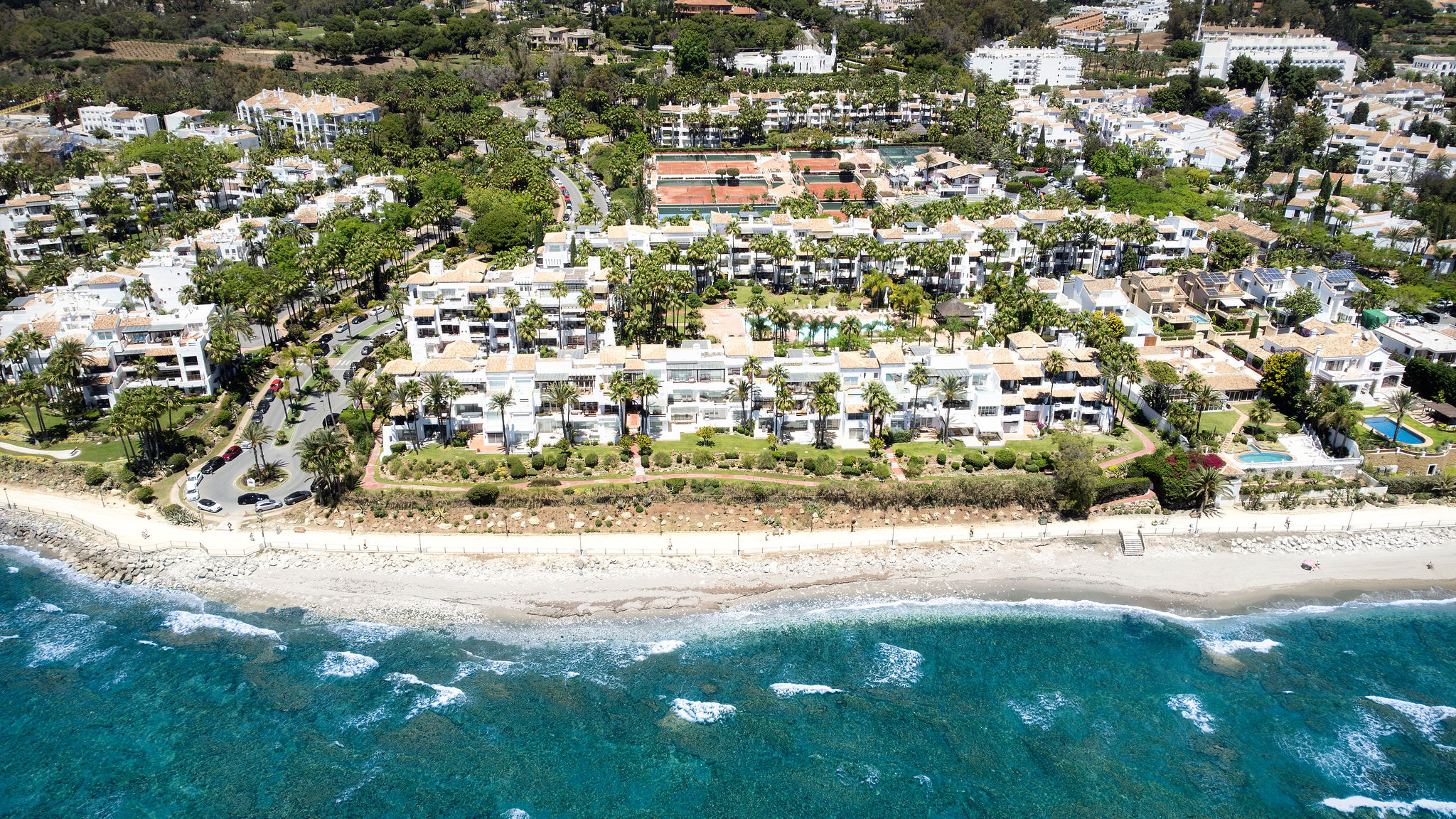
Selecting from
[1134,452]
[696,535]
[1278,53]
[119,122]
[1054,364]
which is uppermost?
[1278,53]

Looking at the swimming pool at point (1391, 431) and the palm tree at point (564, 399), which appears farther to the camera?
the swimming pool at point (1391, 431)

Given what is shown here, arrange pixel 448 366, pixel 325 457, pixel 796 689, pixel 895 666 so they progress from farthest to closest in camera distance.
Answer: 1. pixel 448 366
2. pixel 325 457
3. pixel 895 666
4. pixel 796 689

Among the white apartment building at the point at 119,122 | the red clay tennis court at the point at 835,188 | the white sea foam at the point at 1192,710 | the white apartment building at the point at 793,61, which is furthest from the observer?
the white apartment building at the point at 793,61

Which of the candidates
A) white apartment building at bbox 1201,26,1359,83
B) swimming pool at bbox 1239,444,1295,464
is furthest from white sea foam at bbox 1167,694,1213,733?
white apartment building at bbox 1201,26,1359,83

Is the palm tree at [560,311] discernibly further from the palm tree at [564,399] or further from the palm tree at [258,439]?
the palm tree at [258,439]

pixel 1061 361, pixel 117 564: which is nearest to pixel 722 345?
pixel 1061 361

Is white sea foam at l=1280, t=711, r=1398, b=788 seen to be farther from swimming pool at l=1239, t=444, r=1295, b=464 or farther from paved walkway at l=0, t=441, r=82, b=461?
paved walkway at l=0, t=441, r=82, b=461

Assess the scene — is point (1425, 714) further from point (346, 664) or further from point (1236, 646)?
point (346, 664)

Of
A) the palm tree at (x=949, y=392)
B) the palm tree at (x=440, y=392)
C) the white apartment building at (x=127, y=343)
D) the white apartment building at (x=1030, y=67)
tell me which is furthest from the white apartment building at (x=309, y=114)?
the palm tree at (x=949, y=392)

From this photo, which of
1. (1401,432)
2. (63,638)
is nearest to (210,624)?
(63,638)
